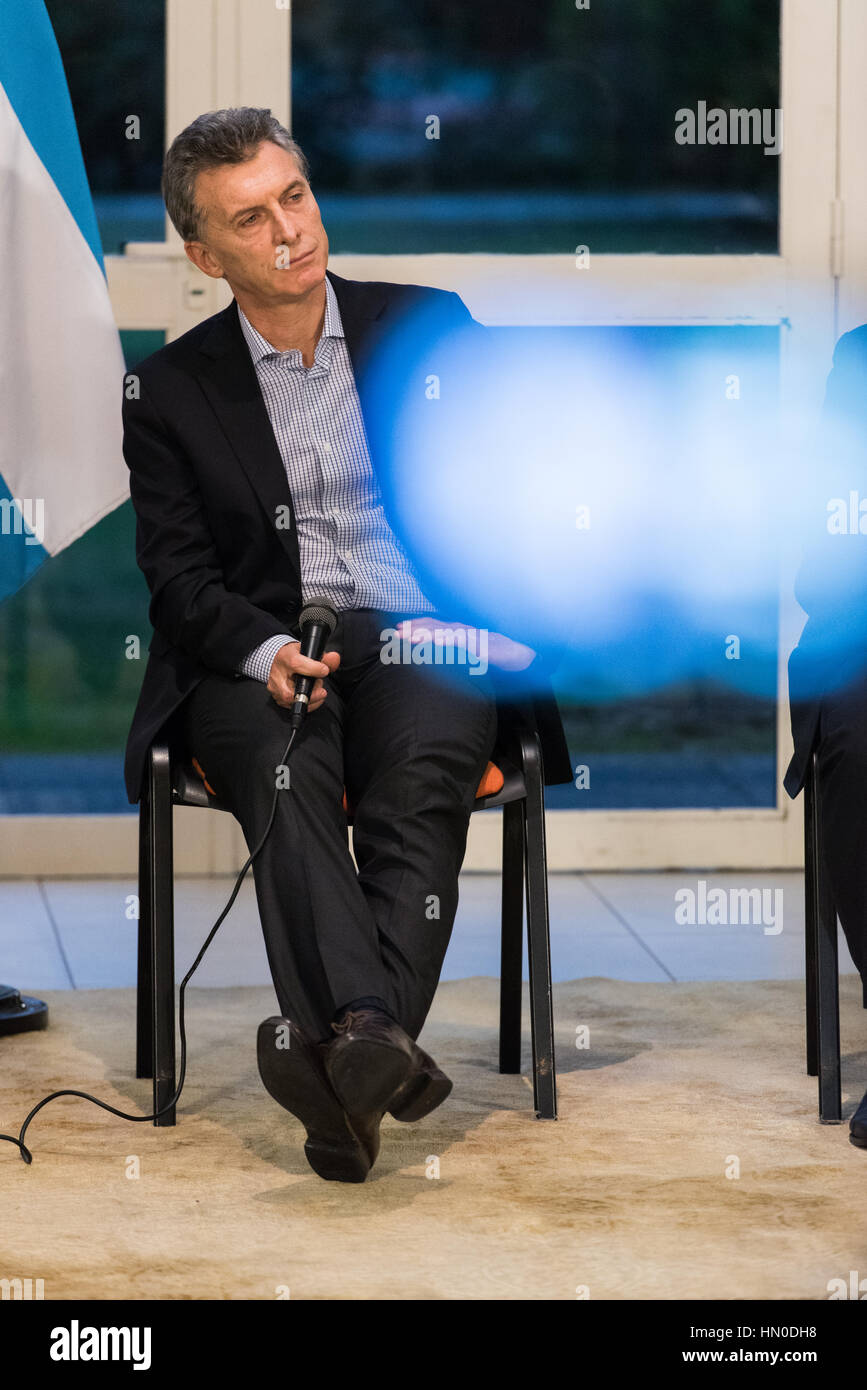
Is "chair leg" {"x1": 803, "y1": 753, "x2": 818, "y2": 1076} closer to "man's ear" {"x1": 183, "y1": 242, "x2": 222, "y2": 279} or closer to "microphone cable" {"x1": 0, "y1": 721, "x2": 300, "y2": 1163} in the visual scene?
"microphone cable" {"x1": 0, "y1": 721, "x2": 300, "y2": 1163}

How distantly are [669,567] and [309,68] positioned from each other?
1.29 m

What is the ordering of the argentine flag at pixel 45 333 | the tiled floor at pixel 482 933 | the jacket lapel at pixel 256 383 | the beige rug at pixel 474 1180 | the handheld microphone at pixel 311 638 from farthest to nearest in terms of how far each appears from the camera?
the tiled floor at pixel 482 933 → the argentine flag at pixel 45 333 → the jacket lapel at pixel 256 383 → the handheld microphone at pixel 311 638 → the beige rug at pixel 474 1180

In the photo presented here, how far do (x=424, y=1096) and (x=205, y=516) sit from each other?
853 millimetres

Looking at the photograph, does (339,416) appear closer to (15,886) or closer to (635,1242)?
(635,1242)

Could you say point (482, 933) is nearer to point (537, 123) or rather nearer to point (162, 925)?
point (162, 925)

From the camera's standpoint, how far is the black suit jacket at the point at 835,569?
85.8 inches

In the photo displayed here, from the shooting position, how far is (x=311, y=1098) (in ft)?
6.01

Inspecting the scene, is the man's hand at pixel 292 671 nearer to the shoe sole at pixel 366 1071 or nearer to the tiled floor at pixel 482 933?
the shoe sole at pixel 366 1071

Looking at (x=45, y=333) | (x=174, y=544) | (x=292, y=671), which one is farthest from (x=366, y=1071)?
(x=45, y=333)

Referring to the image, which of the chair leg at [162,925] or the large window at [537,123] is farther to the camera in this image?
the large window at [537,123]

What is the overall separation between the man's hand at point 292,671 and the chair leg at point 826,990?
0.63 meters

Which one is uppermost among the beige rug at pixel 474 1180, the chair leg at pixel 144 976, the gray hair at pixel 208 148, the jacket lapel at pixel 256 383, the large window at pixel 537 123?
the large window at pixel 537 123

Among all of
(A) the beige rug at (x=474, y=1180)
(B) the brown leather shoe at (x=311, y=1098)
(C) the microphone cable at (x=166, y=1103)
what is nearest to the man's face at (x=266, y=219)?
(C) the microphone cable at (x=166, y=1103)

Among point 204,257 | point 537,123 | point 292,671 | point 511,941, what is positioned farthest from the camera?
point 537,123
